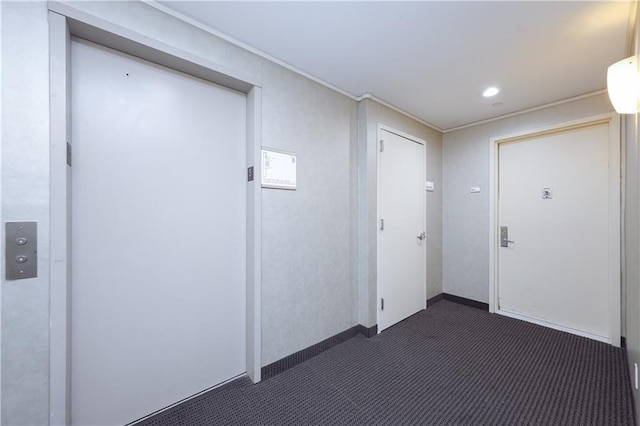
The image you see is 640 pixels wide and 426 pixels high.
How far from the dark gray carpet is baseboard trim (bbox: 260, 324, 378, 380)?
47 millimetres

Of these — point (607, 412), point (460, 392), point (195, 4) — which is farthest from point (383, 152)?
point (607, 412)

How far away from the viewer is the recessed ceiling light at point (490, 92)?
2.49 meters

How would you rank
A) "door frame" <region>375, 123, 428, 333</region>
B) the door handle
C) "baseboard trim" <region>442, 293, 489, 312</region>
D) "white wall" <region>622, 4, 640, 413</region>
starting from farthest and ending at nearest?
1. "baseboard trim" <region>442, 293, 489, 312</region>
2. the door handle
3. "door frame" <region>375, 123, 428, 333</region>
4. "white wall" <region>622, 4, 640, 413</region>

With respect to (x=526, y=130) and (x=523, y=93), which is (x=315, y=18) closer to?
(x=523, y=93)

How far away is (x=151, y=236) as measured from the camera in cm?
160

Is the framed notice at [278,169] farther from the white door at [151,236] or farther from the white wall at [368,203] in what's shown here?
the white wall at [368,203]

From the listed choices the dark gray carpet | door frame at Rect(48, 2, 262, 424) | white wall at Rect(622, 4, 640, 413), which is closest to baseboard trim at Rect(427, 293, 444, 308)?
the dark gray carpet

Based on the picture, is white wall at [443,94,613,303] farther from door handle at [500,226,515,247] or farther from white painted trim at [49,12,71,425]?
white painted trim at [49,12,71,425]

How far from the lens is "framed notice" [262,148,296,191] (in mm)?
1959

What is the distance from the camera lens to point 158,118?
1.63 meters

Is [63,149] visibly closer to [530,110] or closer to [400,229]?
[400,229]

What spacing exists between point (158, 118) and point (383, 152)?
209cm

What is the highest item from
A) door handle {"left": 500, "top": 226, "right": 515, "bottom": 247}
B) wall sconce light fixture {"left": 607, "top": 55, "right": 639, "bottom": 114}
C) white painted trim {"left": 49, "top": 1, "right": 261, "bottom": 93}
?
white painted trim {"left": 49, "top": 1, "right": 261, "bottom": 93}

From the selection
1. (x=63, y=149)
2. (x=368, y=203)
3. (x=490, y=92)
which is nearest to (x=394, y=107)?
(x=490, y=92)
